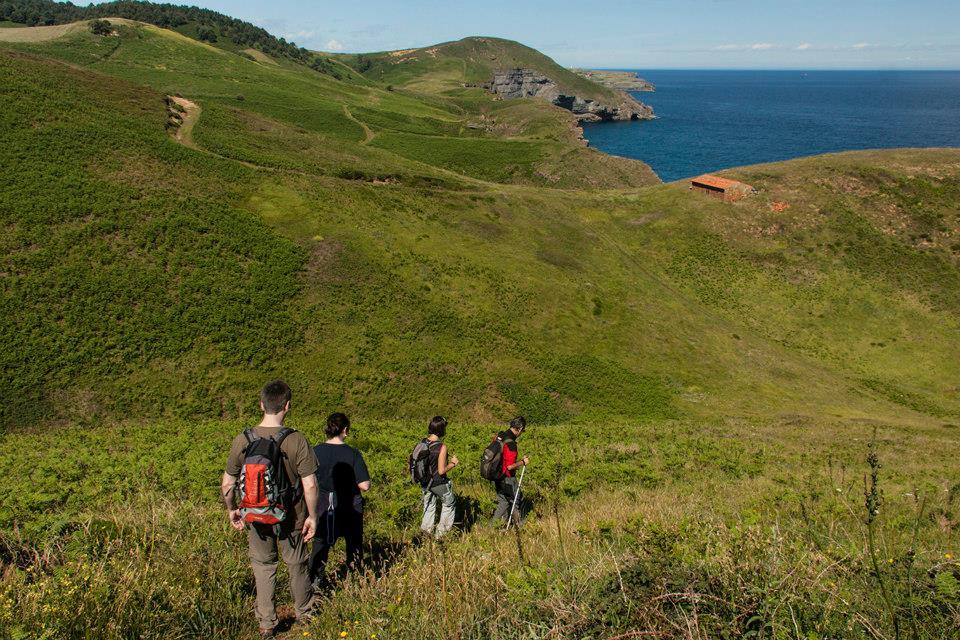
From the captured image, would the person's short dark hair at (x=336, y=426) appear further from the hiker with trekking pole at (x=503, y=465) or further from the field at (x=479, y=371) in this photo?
the hiker with trekking pole at (x=503, y=465)

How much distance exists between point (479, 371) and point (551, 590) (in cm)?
2234

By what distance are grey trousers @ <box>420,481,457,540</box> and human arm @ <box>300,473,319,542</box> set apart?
9.74ft

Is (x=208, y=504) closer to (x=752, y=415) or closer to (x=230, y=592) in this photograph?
(x=230, y=592)

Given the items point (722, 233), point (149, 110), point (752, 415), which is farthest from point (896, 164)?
point (149, 110)

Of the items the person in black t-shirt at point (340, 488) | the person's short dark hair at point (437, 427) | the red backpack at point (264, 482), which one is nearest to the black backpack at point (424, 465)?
the person's short dark hair at point (437, 427)

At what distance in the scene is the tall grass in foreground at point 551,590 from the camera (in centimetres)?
426

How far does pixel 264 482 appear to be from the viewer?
5.78 m

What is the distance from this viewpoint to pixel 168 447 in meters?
15.9

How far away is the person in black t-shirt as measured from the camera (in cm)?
694

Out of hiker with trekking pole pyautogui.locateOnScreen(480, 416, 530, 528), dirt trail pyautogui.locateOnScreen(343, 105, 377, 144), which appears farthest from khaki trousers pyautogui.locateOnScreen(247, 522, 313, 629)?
dirt trail pyautogui.locateOnScreen(343, 105, 377, 144)

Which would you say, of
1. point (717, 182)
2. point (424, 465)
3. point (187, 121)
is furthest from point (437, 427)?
point (717, 182)

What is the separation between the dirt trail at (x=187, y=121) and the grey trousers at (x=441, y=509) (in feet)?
144

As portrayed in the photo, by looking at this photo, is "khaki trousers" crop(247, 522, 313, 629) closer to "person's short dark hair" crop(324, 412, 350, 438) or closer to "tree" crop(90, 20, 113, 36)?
"person's short dark hair" crop(324, 412, 350, 438)

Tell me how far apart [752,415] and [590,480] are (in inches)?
756
